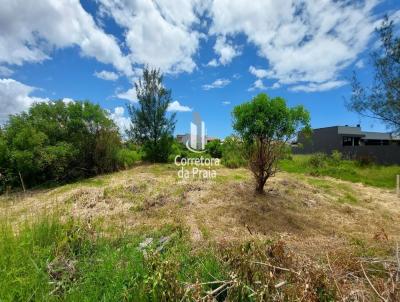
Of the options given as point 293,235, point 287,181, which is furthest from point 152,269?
point 287,181

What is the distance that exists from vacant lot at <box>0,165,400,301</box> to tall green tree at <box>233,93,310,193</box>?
795 millimetres

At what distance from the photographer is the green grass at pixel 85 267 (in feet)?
6.59

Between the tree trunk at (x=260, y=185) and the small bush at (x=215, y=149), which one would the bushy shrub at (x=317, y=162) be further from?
the tree trunk at (x=260, y=185)

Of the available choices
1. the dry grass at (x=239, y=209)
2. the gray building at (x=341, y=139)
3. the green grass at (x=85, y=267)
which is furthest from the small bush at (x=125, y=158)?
the gray building at (x=341, y=139)

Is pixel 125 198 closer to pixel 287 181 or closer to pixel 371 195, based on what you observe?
pixel 287 181

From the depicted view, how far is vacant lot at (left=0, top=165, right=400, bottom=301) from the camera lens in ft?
6.25

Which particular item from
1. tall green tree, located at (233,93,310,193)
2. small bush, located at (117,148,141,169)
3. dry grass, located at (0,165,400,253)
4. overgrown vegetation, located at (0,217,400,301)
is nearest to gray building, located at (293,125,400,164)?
small bush, located at (117,148,141,169)

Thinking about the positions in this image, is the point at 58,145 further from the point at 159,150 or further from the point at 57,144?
the point at 159,150

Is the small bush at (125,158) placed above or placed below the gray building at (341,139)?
below

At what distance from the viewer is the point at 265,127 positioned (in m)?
6.12

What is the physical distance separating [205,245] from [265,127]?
11.8 feet

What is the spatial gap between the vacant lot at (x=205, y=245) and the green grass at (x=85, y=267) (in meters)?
0.01

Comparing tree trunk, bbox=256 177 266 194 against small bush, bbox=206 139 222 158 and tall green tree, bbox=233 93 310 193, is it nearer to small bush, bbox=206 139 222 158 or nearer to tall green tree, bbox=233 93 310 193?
tall green tree, bbox=233 93 310 193

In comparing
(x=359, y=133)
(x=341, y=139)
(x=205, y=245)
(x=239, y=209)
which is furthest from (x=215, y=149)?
(x=359, y=133)
